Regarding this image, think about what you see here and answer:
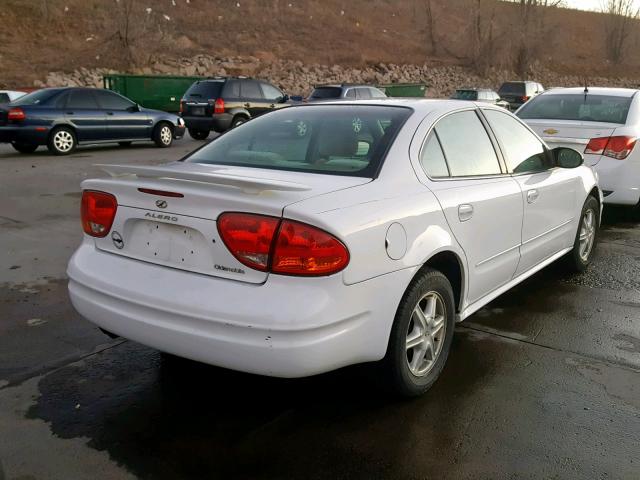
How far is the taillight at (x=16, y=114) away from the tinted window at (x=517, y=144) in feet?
38.1

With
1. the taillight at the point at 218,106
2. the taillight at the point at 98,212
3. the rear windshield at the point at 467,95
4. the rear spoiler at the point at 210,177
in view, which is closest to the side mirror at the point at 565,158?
the rear spoiler at the point at 210,177

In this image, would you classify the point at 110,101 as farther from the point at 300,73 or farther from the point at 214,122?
the point at 300,73

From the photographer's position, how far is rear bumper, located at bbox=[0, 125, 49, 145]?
42.9ft

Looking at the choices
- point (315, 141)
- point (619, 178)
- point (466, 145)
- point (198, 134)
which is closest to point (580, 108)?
point (619, 178)

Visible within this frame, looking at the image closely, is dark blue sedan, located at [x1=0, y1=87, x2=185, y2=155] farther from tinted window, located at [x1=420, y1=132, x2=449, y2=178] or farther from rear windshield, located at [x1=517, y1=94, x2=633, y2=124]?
tinted window, located at [x1=420, y1=132, x2=449, y2=178]

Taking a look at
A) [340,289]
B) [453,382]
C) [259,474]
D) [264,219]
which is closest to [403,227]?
[340,289]

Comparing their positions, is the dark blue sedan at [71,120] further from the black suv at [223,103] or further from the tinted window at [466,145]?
the tinted window at [466,145]

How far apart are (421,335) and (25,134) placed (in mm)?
12372

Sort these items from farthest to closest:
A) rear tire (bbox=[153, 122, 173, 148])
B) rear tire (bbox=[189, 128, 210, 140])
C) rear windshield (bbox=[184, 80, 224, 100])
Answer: rear tire (bbox=[189, 128, 210, 140]) → rear windshield (bbox=[184, 80, 224, 100]) → rear tire (bbox=[153, 122, 173, 148])

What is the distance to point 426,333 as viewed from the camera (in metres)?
3.23

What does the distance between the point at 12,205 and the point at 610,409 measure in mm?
7612

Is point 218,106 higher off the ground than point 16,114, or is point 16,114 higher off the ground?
point 218,106

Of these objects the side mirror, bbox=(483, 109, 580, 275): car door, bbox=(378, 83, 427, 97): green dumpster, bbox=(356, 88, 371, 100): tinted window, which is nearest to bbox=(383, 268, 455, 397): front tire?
bbox=(483, 109, 580, 275): car door

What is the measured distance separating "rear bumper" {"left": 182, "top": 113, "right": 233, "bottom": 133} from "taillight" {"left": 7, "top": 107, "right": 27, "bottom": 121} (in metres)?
5.09
